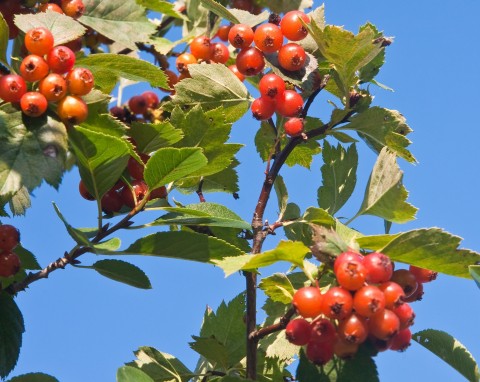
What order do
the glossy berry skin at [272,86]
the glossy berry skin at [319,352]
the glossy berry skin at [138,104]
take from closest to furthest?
the glossy berry skin at [319,352] → the glossy berry skin at [272,86] → the glossy berry skin at [138,104]

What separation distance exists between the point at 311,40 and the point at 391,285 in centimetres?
140

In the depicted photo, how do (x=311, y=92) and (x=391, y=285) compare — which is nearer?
(x=391, y=285)

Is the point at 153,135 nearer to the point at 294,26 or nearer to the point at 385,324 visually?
Result: the point at 294,26

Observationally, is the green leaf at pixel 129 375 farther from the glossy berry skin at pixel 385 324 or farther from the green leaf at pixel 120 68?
the green leaf at pixel 120 68

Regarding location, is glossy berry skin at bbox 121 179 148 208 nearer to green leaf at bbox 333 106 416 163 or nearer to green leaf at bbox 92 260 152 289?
green leaf at bbox 92 260 152 289

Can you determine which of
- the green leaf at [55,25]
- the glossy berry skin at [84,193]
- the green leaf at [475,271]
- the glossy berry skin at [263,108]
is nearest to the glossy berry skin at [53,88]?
the green leaf at [55,25]

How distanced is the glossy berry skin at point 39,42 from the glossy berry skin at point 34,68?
4 cm

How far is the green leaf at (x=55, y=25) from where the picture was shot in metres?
3.32

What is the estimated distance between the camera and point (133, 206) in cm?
347

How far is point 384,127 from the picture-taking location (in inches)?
145

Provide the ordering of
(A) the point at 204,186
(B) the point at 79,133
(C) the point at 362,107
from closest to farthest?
1. (B) the point at 79,133
2. (C) the point at 362,107
3. (A) the point at 204,186

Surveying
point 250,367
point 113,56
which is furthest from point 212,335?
point 113,56

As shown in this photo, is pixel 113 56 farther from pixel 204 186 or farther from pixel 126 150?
pixel 204 186

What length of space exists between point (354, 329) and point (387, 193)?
755mm
